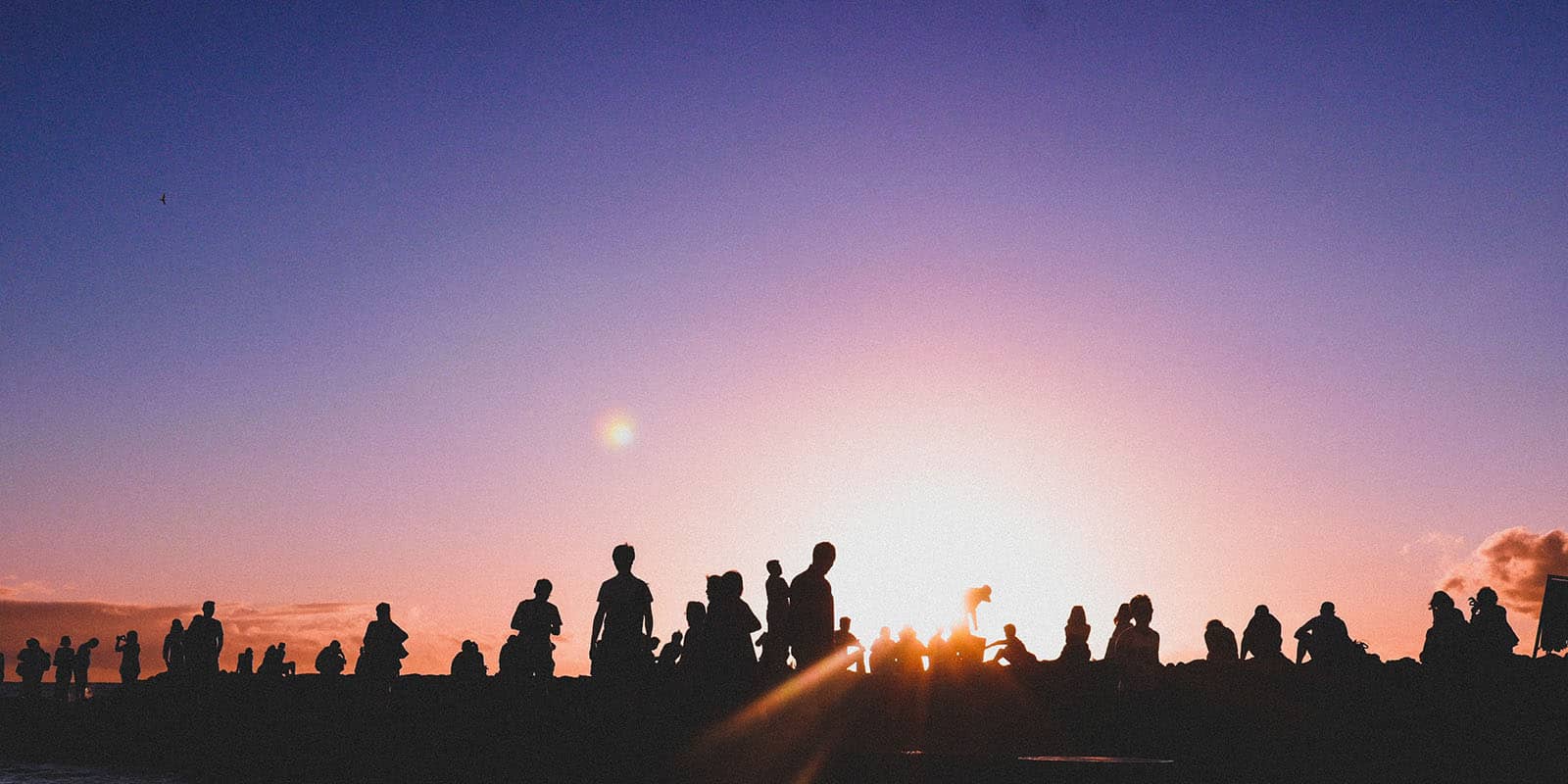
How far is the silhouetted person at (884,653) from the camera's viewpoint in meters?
15.4

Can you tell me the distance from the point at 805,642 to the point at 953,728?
293 cm

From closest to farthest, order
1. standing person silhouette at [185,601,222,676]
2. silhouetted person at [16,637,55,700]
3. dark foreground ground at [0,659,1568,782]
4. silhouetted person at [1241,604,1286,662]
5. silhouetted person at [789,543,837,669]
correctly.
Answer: dark foreground ground at [0,659,1568,782]
silhouetted person at [789,543,837,669]
silhouetted person at [1241,604,1286,662]
standing person silhouette at [185,601,222,676]
silhouetted person at [16,637,55,700]

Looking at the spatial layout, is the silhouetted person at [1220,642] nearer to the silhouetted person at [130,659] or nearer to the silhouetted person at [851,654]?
the silhouetted person at [851,654]

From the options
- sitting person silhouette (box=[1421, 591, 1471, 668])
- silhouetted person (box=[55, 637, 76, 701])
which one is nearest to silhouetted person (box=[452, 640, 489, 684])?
sitting person silhouette (box=[1421, 591, 1471, 668])

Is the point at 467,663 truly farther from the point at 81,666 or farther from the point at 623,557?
the point at 81,666

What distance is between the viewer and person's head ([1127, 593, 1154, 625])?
13.9m

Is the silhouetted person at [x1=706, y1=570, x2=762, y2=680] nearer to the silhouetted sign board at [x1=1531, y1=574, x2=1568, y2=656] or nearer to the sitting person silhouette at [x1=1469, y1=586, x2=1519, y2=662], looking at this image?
the sitting person silhouette at [x1=1469, y1=586, x2=1519, y2=662]

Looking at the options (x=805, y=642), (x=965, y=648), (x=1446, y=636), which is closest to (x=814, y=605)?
(x=805, y=642)

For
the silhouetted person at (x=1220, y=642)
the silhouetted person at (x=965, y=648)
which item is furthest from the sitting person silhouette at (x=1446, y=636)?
the silhouetted person at (x=965, y=648)

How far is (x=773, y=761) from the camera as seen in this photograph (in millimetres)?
10344

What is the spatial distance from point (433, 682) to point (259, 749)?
2948mm

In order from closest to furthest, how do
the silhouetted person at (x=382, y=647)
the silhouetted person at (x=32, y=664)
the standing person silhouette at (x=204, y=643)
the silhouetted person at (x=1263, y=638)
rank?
1. the silhouetted person at (x=1263, y=638)
2. the silhouetted person at (x=382, y=647)
3. the standing person silhouette at (x=204, y=643)
4. the silhouetted person at (x=32, y=664)

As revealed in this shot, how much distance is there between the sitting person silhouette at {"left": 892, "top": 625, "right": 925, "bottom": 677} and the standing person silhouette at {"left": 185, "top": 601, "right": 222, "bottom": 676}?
41.8 feet

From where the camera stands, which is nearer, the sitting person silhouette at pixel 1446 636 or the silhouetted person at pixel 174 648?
the sitting person silhouette at pixel 1446 636
